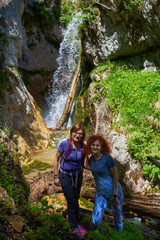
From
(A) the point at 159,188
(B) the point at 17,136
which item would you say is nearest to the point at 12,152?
(A) the point at 159,188

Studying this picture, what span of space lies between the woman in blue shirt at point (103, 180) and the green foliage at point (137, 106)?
2642 mm

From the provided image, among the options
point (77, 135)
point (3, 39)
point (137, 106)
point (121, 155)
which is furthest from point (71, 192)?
point (3, 39)

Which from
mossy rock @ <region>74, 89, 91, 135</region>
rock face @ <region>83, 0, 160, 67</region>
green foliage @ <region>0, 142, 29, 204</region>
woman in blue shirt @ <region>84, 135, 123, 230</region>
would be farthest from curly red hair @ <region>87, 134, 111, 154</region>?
mossy rock @ <region>74, 89, 91, 135</region>

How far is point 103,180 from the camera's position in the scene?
2.72 metres

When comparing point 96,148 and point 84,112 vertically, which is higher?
point 84,112

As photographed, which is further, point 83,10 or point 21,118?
point 21,118

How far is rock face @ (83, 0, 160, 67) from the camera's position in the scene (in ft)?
23.9

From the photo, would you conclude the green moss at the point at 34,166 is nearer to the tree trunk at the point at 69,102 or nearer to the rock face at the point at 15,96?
the rock face at the point at 15,96

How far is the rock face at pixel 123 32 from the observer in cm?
729

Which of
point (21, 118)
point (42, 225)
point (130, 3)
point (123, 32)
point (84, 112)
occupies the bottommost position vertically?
point (42, 225)

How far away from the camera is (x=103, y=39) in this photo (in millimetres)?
8797

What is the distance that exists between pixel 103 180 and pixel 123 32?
7294mm

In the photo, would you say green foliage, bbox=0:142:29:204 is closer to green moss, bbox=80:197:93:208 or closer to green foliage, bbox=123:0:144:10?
green moss, bbox=80:197:93:208

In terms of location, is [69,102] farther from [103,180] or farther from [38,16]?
[103,180]
